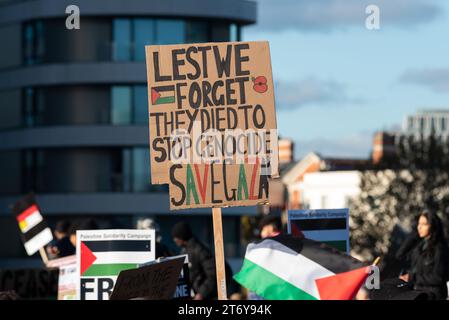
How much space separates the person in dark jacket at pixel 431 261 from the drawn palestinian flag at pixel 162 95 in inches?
186

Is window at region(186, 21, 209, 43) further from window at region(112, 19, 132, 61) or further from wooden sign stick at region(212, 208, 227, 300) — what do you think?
wooden sign stick at region(212, 208, 227, 300)

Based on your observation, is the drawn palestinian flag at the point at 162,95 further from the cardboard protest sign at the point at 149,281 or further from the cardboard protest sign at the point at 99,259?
the cardboard protest sign at the point at 99,259

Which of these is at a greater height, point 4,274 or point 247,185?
point 247,185

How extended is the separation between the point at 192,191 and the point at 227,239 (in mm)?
57380

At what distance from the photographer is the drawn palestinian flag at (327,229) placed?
14867 millimetres

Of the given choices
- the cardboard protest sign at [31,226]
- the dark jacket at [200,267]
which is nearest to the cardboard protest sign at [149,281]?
the dark jacket at [200,267]

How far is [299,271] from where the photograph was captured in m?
9.42

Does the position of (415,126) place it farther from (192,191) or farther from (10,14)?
(192,191)

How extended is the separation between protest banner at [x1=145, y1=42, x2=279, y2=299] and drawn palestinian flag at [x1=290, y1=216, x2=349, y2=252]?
365 cm

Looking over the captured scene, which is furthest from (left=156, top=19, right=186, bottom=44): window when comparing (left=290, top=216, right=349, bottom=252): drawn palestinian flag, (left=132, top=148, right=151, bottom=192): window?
(left=290, top=216, right=349, bottom=252): drawn palestinian flag

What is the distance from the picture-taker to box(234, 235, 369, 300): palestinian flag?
30.1 ft
